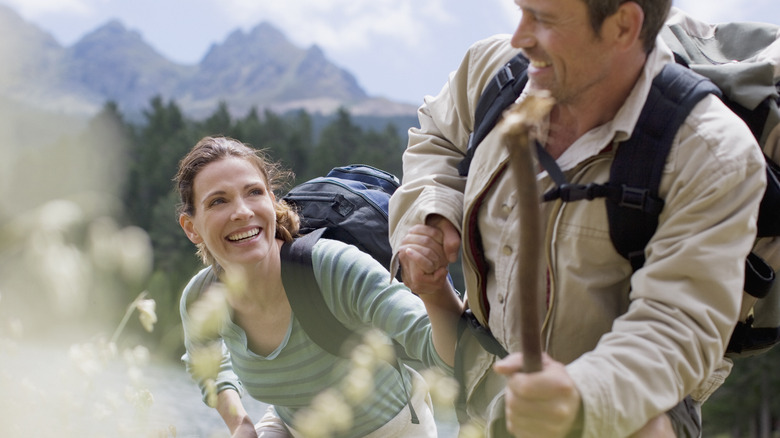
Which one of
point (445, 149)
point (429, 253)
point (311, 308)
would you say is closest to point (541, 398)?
point (429, 253)

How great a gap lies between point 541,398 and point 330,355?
198 cm

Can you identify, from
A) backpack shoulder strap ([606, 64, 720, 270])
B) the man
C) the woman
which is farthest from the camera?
the woman

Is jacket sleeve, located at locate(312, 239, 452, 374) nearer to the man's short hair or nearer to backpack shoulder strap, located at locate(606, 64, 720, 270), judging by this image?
backpack shoulder strap, located at locate(606, 64, 720, 270)

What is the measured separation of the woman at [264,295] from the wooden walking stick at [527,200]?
6.20 feet

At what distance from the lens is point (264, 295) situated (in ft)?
12.0

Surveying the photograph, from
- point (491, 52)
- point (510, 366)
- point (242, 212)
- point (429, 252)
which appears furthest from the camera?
point (242, 212)

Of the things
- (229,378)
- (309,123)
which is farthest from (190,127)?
(229,378)

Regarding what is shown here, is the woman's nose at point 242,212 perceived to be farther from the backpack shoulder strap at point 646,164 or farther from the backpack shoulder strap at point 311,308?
the backpack shoulder strap at point 646,164

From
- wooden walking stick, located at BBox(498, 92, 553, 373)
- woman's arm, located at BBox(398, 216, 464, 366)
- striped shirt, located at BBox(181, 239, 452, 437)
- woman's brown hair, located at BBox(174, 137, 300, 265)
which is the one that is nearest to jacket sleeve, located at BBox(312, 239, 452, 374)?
striped shirt, located at BBox(181, 239, 452, 437)

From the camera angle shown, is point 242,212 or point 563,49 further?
point 242,212

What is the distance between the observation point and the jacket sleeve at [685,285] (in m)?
1.76

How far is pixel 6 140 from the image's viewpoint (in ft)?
7.47

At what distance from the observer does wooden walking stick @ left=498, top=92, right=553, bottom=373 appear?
121cm

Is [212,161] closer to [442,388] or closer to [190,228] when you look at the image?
[190,228]
